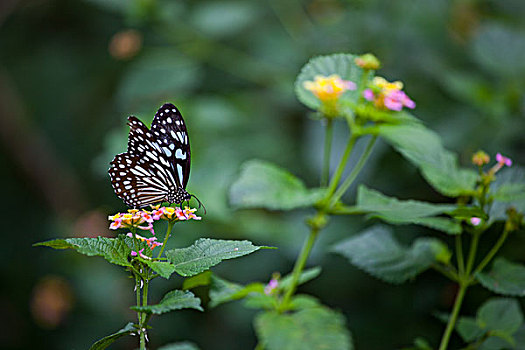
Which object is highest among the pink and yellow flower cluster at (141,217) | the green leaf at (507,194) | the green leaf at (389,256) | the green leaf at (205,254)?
the pink and yellow flower cluster at (141,217)

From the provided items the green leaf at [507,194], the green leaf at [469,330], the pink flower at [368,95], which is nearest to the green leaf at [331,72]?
the pink flower at [368,95]

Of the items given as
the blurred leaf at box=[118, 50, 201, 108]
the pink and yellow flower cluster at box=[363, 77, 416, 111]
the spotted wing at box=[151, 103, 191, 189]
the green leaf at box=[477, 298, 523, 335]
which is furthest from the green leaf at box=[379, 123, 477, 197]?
the blurred leaf at box=[118, 50, 201, 108]

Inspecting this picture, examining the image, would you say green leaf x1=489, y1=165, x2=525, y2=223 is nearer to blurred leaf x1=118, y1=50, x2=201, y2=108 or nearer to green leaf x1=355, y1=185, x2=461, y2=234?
green leaf x1=355, y1=185, x2=461, y2=234

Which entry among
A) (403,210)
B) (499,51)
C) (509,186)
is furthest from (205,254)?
(499,51)

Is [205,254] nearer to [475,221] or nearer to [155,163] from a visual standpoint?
[155,163]

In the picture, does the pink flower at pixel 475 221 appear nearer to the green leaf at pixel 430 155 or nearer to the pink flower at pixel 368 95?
the green leaf at pixel 430 155

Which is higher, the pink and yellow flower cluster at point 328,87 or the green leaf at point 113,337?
the pink and yellow flower cluster at point 328,87
